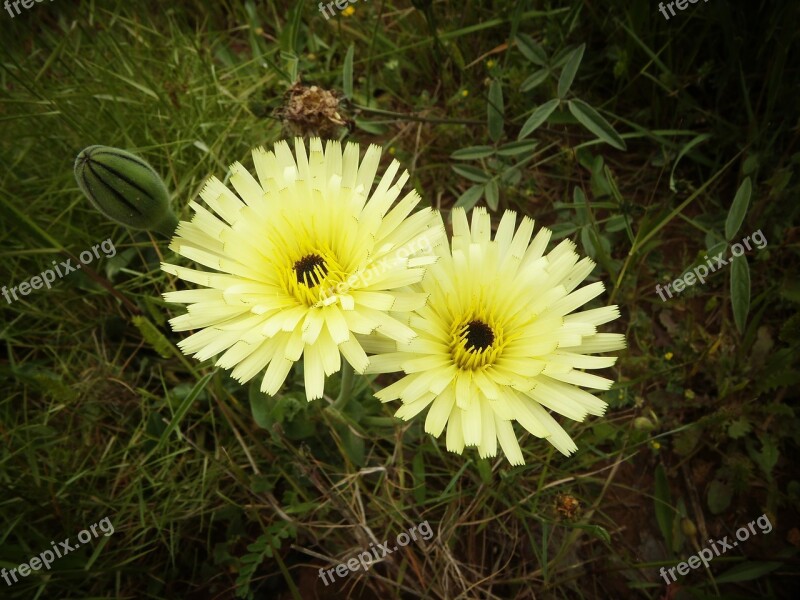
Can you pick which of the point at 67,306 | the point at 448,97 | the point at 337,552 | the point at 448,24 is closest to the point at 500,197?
the point at 448,97

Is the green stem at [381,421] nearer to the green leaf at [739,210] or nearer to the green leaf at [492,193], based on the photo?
the green leaf at [492,193]

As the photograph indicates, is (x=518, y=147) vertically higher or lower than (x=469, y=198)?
higher

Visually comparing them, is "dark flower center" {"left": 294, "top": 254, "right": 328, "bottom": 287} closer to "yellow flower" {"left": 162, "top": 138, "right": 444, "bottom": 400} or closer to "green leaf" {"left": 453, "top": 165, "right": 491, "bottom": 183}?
"yellow flower" {"left": 162, "top": 138, "right": 444, "bottom": 400}

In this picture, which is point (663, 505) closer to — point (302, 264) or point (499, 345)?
point (499, 345)

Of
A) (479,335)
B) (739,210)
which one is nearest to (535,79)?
(739,210)

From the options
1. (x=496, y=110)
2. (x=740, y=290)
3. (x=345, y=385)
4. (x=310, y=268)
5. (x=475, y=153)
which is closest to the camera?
(x=310, y=268)

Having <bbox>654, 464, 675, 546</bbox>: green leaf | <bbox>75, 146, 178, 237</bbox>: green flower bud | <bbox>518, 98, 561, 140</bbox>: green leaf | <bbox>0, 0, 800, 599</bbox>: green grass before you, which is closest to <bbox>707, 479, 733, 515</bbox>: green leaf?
<bbox>0, 0, 800, 599</bbox>: green grass

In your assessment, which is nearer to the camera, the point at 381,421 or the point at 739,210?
the point at 739,210
